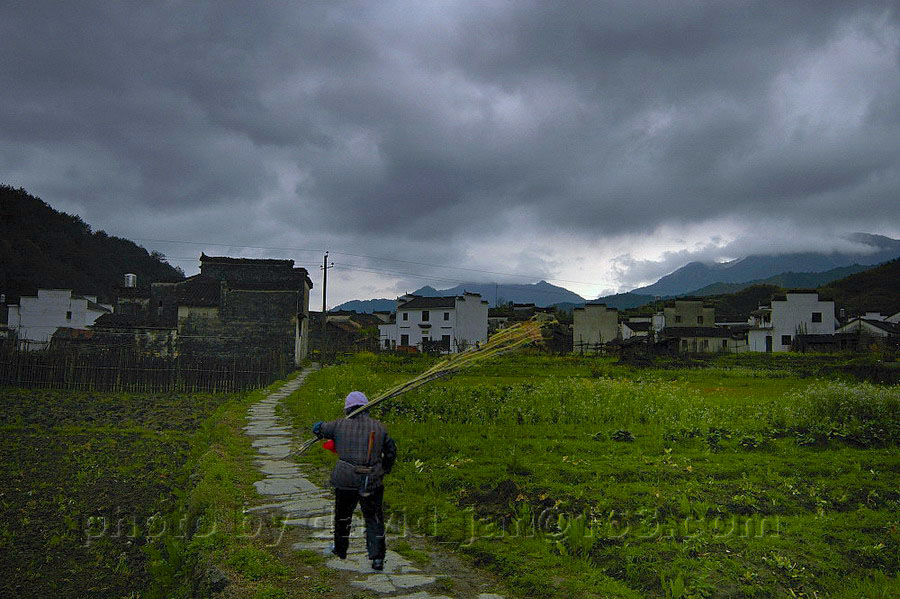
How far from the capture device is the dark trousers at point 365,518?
5387 mm

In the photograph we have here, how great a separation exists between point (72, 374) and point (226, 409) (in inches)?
487

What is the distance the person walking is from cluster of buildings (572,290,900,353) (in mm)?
46416

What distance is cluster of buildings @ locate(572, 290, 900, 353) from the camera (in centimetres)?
5212

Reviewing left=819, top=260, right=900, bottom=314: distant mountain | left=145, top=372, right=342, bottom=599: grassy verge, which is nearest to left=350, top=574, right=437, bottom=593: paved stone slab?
left=145, top=372, right=342, bottom=599: grassy verge

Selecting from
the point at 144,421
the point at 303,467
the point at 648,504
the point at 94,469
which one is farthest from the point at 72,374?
the point at 648,504

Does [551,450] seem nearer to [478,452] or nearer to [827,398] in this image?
[478,452]

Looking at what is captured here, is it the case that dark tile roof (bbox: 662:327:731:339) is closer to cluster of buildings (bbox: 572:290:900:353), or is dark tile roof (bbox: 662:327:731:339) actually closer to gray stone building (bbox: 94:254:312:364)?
cluster of buildings (bbox: 572:290:900:353)

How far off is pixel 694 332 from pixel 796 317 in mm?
9743

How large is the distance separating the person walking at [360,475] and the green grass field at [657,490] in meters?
1.03

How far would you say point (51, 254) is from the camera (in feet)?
264

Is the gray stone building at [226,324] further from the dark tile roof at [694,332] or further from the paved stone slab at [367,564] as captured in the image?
the dark tile roof at [694,332]

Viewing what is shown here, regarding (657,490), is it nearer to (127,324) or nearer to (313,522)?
(313,522)

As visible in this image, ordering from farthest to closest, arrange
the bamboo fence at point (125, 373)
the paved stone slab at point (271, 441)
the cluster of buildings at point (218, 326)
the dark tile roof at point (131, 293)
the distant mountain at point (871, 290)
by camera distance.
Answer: the distant mountain at point (871, 290), the dark tile roof at point (131, 293), the cluster of buildings at point (218, 326), the bamboo fence at point (125, 373), the paved stone slab at point (271, 441)

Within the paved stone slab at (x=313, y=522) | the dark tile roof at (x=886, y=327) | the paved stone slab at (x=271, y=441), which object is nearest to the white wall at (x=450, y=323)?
the dark tile roof at (x=886, y=327)
